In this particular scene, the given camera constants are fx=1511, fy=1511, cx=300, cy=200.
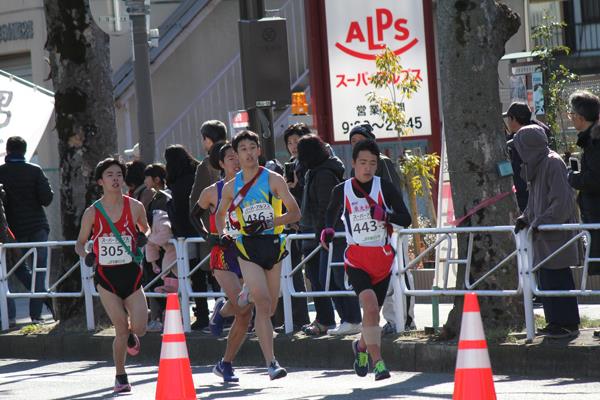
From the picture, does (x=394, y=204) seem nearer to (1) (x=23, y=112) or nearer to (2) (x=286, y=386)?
(2) (x=286, y=386)

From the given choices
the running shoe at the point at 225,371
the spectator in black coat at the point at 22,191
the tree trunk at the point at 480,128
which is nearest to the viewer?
the running shoe at the point at 225,371

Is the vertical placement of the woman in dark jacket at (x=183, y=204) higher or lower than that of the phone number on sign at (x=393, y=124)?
lower

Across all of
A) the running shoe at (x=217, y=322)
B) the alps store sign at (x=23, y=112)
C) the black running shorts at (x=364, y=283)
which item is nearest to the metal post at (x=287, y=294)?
the running shoe at (x=217, y=322)

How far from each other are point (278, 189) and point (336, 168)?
5.95 feet

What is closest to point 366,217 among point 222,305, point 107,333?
point 222,305

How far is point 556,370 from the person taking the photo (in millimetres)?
10648

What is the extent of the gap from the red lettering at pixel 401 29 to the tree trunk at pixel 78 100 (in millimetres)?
3869

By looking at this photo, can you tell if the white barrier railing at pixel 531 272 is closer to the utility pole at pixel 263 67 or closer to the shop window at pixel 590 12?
the utility pole at pixel 263 67

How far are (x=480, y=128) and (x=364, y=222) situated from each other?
5.53 ft

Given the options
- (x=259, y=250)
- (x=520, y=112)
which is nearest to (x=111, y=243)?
(x=259, y=250)

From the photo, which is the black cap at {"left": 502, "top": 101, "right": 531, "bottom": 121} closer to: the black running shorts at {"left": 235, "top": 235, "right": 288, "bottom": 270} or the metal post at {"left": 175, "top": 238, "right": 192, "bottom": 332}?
the black running shorts at {"left": 235, "top": 235, "right": 288, "bottom": 270}

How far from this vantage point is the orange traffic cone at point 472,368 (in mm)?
7535

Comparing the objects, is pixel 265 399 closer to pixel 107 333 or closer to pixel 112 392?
pixel 112 392

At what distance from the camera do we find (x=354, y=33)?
1736cm
